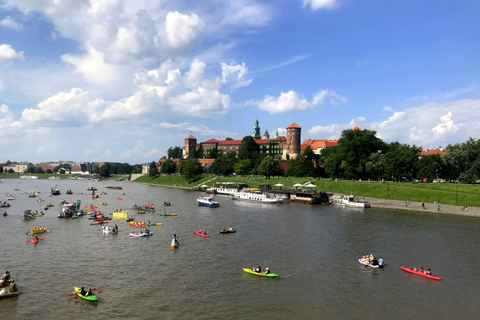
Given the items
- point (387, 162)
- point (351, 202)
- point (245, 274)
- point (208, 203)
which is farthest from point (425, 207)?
point (245, 274)

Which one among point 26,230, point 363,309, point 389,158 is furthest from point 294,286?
point 389,158

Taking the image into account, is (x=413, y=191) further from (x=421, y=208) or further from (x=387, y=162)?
(x=387, y=162)

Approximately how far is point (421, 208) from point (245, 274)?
58.9 metres

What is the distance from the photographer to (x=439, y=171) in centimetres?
10962

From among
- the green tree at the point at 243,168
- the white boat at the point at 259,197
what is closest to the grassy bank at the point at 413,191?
the white boat at the point at 259,197

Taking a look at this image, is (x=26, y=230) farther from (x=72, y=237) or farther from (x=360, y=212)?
(x=360, y=212)

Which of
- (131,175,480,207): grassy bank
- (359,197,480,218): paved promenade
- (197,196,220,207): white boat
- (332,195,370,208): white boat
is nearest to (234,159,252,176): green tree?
(131,175,480,207): grassy bank

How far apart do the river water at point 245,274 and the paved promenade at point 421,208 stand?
8991mm

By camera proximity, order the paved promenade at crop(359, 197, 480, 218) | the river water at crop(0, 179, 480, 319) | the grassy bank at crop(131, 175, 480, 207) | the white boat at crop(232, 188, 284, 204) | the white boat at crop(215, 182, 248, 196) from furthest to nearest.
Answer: the white boat at crop(215, 182, 248, 196), the white boat at crop(232, 188, 284, 204), the grassy bank at crop(131, 175, 480, 207), the paved promenade at crop(359, 197, 480, 218), the river water at crop(0, 179, 480, 319)

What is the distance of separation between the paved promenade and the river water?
8991mm

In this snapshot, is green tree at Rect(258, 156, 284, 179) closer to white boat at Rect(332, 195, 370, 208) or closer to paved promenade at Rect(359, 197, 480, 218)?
white boat at Rect(332, 195, 370, 208)

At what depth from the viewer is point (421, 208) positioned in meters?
78.4

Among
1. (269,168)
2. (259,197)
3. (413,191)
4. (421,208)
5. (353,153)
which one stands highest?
(353,153)

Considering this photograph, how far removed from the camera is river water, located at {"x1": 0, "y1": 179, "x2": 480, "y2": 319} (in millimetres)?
27656
